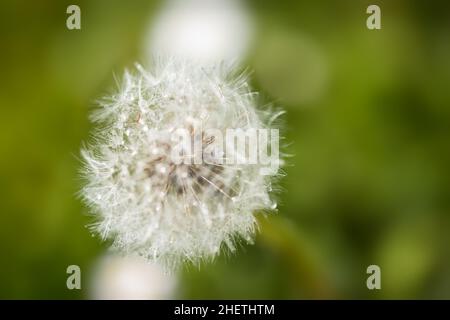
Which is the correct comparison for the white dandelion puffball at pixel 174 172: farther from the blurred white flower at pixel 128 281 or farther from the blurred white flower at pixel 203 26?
the blurred white flower at pixel 203 26

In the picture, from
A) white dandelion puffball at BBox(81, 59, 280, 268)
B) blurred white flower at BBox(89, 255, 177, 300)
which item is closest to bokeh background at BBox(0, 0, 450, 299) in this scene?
blurred white flower at BBox(89, 255, 177, 300)

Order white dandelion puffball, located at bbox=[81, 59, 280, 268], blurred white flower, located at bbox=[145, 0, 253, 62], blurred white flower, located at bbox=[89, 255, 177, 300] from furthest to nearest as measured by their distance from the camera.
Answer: blurred white flower, located at bbox=[145, 0, 253, 62] → blurred white flower, located at bbox=[89, 255, 177, 300] → white dandelion puffball, located at bbox=[81, 59, 280, 268]

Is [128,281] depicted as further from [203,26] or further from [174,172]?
[203,26]

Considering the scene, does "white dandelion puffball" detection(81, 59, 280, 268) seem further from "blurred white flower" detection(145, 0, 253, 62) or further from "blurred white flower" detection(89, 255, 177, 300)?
"blurred white flower" detection(145, 0, 253, 62)

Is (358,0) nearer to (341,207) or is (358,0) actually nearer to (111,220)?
(341,207)

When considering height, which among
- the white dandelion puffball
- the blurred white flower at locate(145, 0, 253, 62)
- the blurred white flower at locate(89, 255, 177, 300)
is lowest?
the blurred white flower at locate(89, 255, 177, 300)

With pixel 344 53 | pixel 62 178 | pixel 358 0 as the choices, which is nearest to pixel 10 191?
pixel 62 178

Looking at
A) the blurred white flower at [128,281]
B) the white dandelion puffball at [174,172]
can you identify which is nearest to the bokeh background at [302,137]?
the blurred white flower at [128,281]
